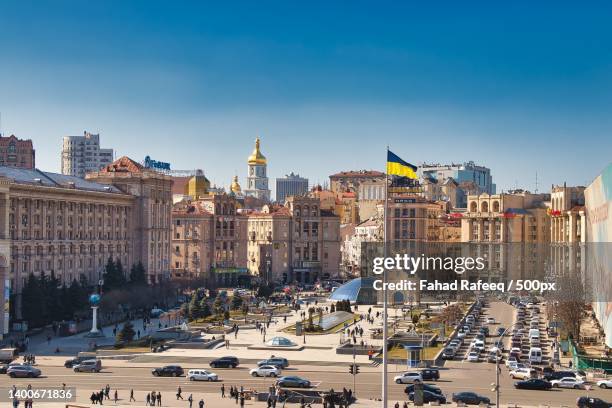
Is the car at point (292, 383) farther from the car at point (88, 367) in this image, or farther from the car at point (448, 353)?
the car at point (448, 353)

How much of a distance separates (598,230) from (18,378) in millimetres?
39297

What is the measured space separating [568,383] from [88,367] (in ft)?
79.2

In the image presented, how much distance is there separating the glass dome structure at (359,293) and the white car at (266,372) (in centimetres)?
4292

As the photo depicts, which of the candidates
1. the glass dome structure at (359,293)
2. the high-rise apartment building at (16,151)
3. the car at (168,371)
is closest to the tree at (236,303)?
the glass dome structure at (359,293)

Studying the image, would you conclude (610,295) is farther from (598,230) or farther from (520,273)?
(520,273)

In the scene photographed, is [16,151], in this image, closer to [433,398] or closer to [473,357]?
[473,357]

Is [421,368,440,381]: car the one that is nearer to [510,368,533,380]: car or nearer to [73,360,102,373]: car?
[510,368,533,380]: car

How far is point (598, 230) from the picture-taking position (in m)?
72.3

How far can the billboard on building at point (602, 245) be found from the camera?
6481 cm

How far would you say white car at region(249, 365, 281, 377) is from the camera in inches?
2136

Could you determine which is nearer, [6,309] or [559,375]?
[559,375]

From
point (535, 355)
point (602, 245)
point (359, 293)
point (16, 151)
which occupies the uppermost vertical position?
point (16, 151)

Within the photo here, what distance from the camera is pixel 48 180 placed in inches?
3681

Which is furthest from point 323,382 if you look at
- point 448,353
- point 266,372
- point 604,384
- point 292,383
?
point 604,384
